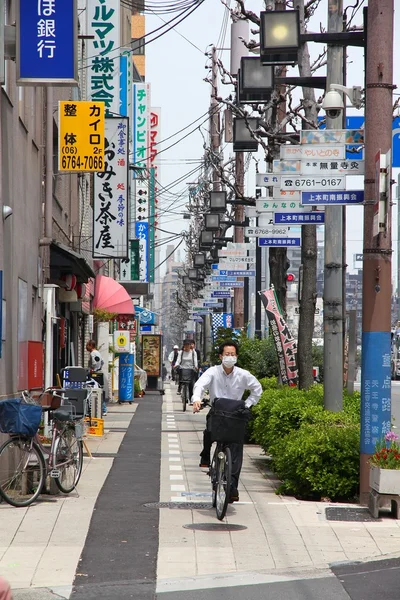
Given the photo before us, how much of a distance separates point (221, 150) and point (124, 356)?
1022 cm

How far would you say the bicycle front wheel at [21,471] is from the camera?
1159 centimetres

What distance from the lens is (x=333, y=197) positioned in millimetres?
12727

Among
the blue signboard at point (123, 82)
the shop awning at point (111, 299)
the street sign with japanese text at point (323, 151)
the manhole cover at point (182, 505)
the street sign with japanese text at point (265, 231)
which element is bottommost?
the manhole cover at point (182, 505)

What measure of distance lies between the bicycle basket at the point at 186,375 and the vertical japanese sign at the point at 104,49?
826 cm

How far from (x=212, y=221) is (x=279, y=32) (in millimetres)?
18937

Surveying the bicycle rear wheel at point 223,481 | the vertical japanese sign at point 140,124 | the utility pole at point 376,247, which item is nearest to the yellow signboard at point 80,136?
the utility pole at point 376,247

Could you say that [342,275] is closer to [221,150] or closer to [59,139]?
[59,139]

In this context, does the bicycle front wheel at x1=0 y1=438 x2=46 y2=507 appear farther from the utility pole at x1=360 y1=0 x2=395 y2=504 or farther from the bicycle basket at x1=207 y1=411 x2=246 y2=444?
the utility pole at x1=360 y1=0 x2=395 y2=504

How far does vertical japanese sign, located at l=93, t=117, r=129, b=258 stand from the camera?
27812 mm

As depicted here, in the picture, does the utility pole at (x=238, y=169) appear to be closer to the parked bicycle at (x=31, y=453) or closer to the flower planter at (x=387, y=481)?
the parked bicycle at (x=31, y=453)

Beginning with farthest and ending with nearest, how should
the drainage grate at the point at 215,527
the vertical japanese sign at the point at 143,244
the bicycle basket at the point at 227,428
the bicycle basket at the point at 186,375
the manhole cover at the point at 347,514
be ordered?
the vertical japanese sign at the point at 143,244 < the bicycle basket at the point at 186,375 < the bicycle basket at the point at 227,428 < the manhole cover at the point at 347,514 < the drainage grate at the point at 215,527

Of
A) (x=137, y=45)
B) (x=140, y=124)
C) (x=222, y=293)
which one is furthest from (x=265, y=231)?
(x=137, y=45)

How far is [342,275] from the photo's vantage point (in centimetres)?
1538

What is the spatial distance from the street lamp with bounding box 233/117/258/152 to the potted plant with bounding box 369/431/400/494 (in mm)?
9697
